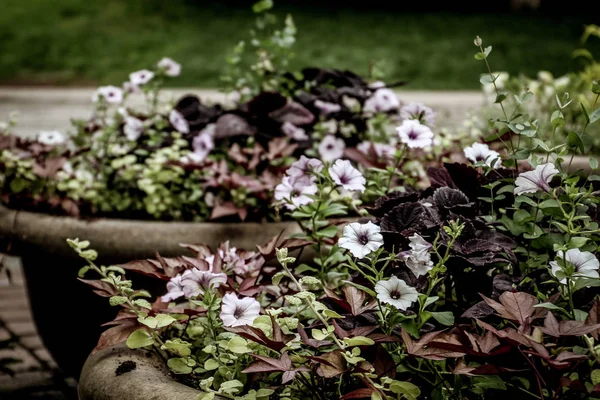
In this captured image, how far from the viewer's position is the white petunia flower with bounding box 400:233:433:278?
1312mm

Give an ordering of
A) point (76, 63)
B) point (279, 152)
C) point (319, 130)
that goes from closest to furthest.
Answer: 1. point (279, 152)
2. point (319, 130)
3. point (76, 63)

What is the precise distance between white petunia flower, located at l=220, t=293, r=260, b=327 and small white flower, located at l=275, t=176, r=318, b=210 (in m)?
0.34

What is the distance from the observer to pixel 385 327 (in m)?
1.34

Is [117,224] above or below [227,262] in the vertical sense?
below

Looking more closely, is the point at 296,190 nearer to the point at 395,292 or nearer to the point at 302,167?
the point at 302,167

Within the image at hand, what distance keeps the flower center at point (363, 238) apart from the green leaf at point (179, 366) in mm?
404

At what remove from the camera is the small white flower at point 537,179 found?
→ 1.36 metres

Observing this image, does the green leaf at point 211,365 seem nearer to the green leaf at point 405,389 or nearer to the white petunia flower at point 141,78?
the green leaf at point 405,389

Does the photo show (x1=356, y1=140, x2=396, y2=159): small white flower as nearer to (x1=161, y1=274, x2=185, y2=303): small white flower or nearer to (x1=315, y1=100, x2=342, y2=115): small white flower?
(x1=315, y1=100, x2=342, y2=115): small white flower

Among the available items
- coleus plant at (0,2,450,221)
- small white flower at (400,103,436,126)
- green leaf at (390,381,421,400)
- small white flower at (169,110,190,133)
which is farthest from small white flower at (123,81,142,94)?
green leaf at (390,381,421,400)

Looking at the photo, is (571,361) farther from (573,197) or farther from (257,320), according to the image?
(257,320)

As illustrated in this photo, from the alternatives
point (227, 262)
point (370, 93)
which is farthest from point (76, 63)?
point (227, 262)

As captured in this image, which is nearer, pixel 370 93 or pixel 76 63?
pixel 370 93

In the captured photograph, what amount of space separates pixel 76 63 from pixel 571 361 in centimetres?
1068
